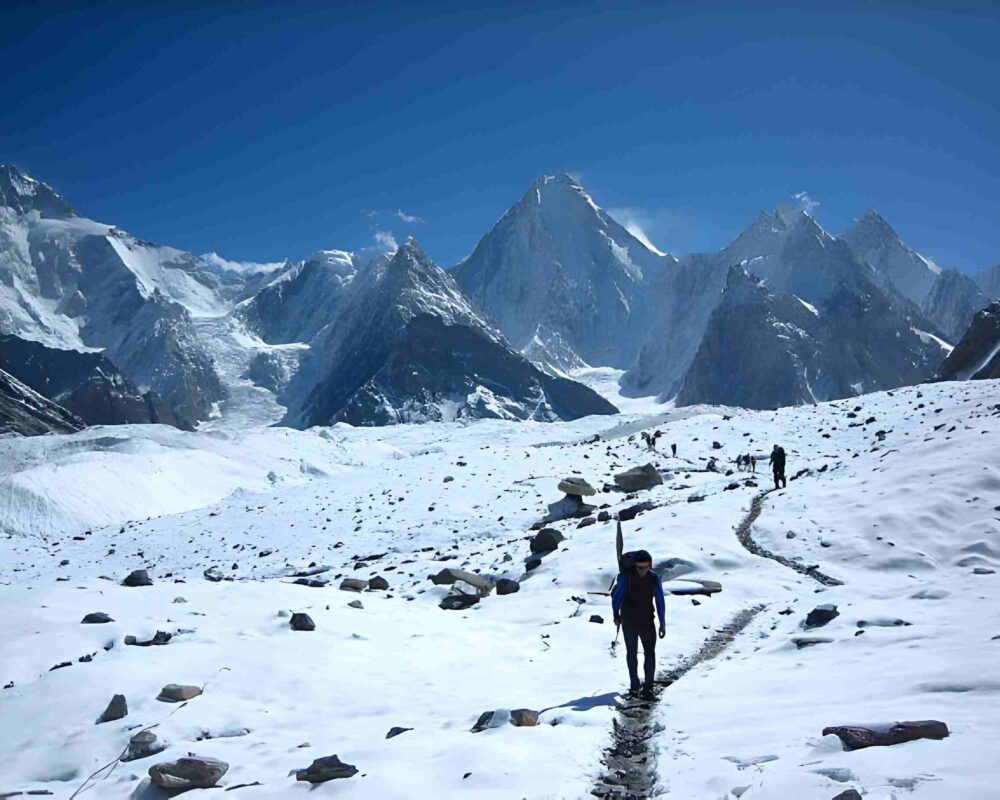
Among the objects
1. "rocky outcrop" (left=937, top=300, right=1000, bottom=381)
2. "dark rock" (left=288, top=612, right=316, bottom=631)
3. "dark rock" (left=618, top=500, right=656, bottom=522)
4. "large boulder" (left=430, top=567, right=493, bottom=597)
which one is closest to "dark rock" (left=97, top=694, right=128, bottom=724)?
"dark rock" (left=288, top=612, right=316, bottom=631)

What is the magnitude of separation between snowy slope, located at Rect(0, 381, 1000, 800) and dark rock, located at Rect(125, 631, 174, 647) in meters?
0.20

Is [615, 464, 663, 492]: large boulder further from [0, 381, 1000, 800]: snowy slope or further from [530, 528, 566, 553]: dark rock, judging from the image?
[530, 528, 566, 553]: dark rock

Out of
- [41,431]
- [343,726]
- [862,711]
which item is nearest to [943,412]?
[862,711]

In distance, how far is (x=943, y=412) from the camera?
34906 mm

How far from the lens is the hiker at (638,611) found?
10.6 meters

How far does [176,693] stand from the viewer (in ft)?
33.2

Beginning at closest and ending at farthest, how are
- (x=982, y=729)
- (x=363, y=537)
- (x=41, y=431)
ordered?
(x=982, y=729), (x=363, y=537), (x=41, y=431)

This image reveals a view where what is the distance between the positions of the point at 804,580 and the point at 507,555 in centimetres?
856

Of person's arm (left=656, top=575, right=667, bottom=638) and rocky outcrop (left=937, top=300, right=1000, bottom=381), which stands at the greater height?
rocky outcrop (left=937, top=300, right=1000, bottom=381)

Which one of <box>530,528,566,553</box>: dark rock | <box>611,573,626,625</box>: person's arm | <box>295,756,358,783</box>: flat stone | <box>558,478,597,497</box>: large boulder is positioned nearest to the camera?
<box>295,756,358,783</box>: flat stone

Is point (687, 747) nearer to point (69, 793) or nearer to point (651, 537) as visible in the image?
point (69, 793)

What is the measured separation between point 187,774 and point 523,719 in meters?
3.71

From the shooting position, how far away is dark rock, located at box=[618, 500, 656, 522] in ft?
81.3

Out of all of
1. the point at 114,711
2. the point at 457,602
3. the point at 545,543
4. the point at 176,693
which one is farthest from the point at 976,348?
the point at 114,711
